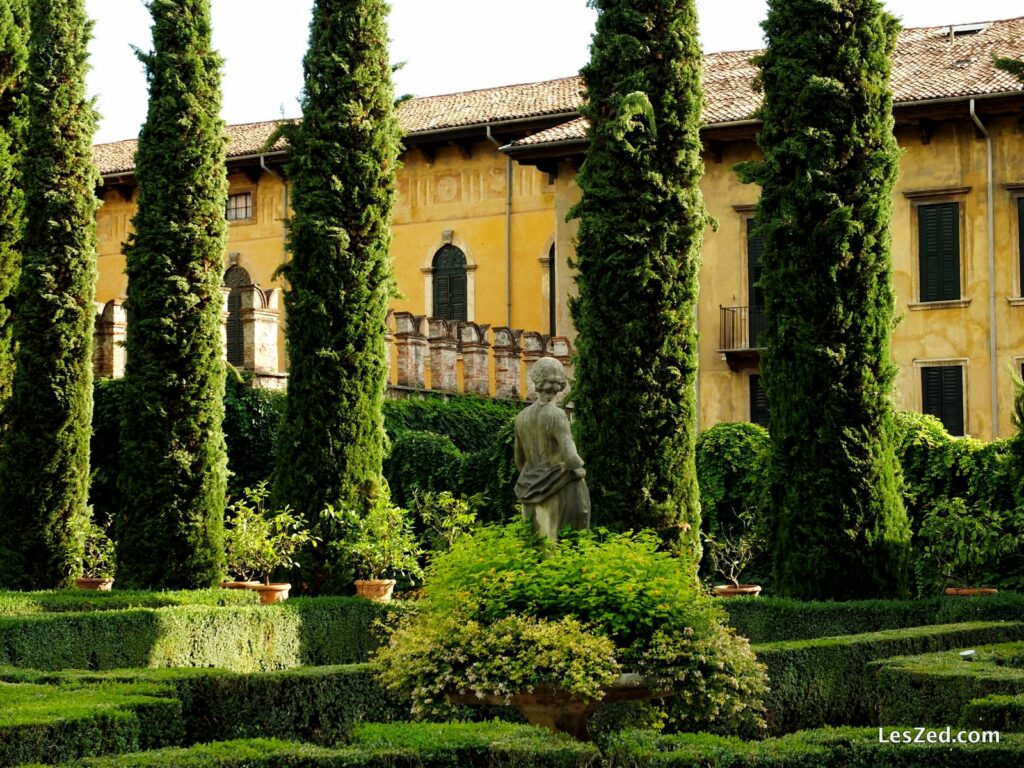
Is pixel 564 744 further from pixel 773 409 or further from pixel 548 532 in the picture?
pixel 773 409

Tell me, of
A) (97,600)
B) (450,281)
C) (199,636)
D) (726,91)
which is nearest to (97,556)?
(97,600)

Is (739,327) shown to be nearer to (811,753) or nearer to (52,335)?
(52,335)

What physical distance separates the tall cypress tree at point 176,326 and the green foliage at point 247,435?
15.6 ft

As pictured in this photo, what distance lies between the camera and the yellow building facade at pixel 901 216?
27.0 metres

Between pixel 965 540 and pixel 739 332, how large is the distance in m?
10.2

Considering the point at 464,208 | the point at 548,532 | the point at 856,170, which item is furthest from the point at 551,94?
the point at 548,532

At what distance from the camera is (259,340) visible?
24172 mm

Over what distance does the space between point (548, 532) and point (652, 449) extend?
552cm

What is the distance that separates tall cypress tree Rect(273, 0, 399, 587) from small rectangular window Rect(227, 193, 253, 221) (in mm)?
17817

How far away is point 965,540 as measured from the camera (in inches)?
740

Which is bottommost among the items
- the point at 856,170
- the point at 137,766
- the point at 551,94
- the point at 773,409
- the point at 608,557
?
the point at 137,766

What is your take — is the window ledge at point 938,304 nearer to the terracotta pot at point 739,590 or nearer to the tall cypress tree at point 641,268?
the terracotta pot at point 739,590

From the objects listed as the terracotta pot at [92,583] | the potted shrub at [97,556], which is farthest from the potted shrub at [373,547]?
the potted shrub at [97,556]

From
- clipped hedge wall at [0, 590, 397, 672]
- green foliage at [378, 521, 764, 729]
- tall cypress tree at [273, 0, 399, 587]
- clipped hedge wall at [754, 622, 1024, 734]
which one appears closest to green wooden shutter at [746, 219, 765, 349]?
tall cypress tree at [273, 0, 399, 587]
